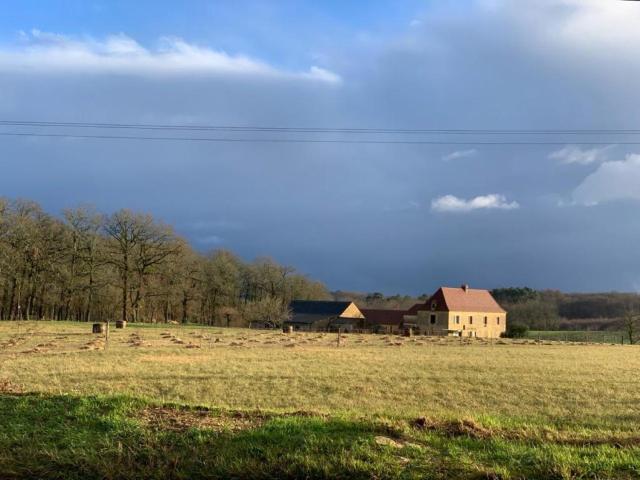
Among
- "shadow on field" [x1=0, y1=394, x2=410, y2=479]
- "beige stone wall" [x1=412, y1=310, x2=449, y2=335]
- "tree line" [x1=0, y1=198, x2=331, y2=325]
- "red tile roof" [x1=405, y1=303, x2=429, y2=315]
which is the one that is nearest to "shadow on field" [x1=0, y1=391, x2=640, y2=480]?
"shadow on field" [x1=0, y1=394, x2=410, y2=479]

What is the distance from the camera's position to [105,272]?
70.9 m

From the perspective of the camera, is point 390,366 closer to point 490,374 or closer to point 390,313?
point 490,374

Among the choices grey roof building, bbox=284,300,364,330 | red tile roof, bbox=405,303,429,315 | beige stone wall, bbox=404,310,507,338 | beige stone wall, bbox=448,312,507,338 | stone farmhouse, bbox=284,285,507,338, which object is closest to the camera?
beige stone wall, bbox=404,310,507,338

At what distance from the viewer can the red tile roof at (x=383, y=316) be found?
102562 mm

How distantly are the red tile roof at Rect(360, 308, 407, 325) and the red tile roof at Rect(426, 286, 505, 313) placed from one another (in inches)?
387

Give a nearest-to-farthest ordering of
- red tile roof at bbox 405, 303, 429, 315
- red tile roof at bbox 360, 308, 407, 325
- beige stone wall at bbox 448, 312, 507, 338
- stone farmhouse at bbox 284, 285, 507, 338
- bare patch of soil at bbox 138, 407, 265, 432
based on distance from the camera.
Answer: bare patch of soil at bbox 138, 407, 265, 432
stone farmhouse at bbox 284, 285, 507, 338
beige stone wall at bbox 448, 312, 507, 338
red tile roof at bbox 405, 303, 429, 315
red tile roof at bbox 360, 308, 407, 325

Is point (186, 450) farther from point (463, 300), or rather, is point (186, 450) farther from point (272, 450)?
point (463, 300)

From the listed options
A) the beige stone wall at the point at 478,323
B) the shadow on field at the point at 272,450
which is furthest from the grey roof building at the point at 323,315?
the shadow on field at the point at 272,450

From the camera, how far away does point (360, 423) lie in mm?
6820

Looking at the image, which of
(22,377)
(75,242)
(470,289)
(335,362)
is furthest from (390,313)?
(22,377)

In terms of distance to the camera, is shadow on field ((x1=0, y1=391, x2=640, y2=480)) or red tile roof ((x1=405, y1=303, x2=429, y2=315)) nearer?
shadow on field ((x1=0, y1=391, x2=640, y2=480))

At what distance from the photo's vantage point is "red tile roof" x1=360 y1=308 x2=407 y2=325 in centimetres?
10256

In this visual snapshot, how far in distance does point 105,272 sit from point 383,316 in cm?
5187

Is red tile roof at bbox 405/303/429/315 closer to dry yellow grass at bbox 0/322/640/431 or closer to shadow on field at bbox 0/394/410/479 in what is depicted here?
dry yellow grass at bbox 0/322/640/431
